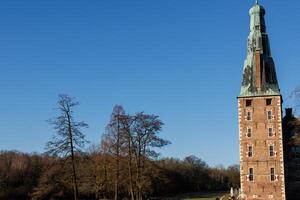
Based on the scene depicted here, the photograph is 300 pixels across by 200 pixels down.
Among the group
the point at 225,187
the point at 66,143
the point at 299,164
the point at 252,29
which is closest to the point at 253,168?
the point at 299,164

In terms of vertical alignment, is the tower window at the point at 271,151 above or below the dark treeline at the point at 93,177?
above

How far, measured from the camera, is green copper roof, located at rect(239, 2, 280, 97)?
5328cm

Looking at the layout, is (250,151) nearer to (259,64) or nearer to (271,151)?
(271,151)

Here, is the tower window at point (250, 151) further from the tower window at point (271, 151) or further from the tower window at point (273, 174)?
the tower window at point (273, 174)

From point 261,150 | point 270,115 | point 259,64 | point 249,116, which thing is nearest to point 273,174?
point 261,150

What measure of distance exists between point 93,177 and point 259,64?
960 inches

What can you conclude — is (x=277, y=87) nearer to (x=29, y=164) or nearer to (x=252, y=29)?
(x=252, y=29)

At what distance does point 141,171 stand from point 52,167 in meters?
16.4

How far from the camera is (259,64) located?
176 feet

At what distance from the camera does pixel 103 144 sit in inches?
1938

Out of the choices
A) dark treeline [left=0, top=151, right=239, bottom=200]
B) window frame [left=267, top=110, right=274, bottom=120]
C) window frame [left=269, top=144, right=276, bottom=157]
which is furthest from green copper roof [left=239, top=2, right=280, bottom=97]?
dark treeline [left=0, top=151, right=239, bottom=200]

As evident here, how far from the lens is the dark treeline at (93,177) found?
34534 mm

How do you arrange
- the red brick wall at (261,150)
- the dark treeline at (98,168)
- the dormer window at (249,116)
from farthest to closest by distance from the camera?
the dormer window at (249,116) < the red brick wall at (261,150) < the dark treeline at (98,168)

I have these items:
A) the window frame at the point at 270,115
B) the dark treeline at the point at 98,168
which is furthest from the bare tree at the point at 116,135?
the window frame at the point at 270,115
